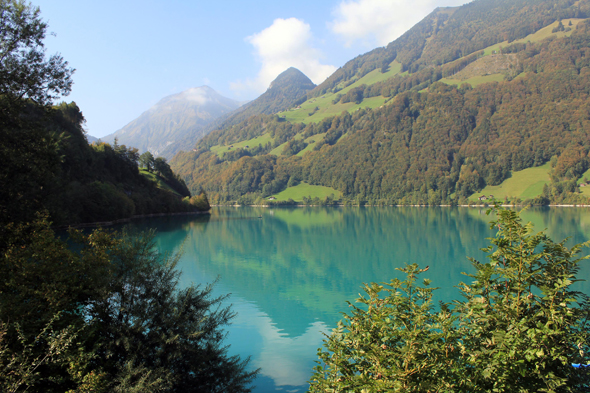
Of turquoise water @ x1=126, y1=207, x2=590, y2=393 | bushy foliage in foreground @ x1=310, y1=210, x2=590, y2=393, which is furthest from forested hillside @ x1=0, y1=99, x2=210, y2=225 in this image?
bushy foliage in foreground @ x1=310, y1=210, x2=590, y2=393

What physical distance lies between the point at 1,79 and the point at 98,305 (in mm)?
11454

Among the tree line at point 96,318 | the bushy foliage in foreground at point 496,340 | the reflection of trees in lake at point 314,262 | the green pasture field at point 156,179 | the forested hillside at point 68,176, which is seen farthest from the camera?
the green pasture field at point 156,179

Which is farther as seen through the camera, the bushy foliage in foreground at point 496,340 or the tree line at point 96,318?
the tree line at point 96,318

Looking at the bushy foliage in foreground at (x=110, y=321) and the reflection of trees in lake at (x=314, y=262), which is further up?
the bushy foliage in foreground at (x=110, y=321)

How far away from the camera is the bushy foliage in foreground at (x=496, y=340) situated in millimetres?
4609

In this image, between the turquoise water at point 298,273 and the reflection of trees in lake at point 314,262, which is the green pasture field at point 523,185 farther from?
the turquoise water at point 298,273

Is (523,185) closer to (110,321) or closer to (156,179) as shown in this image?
(156,179)

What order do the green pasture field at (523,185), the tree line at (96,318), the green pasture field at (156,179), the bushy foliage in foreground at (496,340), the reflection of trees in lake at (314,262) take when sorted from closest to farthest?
the bushy foliage in foreground at (496,340) < the tree line at (96,318) < the reflection of trees in lake at (314,262) < the green pasture field at (156,179) < the green pasture field at (523,185)

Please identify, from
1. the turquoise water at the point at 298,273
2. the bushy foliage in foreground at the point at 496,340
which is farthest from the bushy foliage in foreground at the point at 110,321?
the bushy foliage in foreground at the point at 496,340

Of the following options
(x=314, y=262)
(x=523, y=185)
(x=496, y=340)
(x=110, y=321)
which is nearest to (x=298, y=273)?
(x=314, y=262)

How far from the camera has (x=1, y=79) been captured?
45.9 ft

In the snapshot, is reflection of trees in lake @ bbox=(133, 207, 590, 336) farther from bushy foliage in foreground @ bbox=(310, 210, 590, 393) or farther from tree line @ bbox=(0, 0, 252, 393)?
bushy foliage in foreground @ bbox=(310, 210, 590, 393)

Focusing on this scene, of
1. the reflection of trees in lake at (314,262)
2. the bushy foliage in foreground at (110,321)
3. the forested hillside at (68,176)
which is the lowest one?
the reflection of trees in lake at (314,262)

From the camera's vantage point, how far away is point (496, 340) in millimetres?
4812
